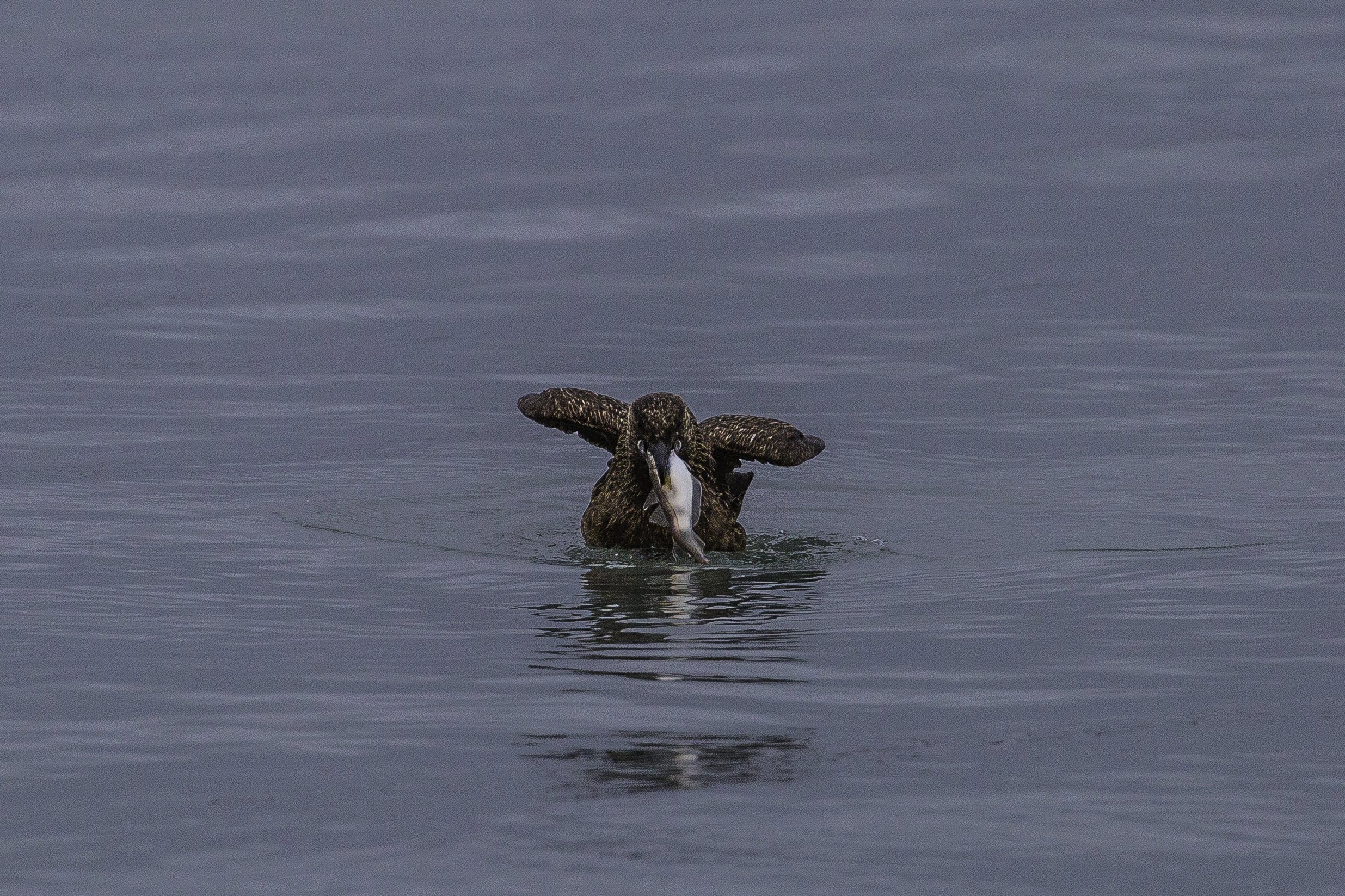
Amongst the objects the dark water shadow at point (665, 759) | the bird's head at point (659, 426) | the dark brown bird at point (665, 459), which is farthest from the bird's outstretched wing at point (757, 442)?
the dark water shadow at point (665, 759)

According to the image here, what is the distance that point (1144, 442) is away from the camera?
1623cm

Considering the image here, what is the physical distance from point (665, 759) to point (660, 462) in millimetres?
4742

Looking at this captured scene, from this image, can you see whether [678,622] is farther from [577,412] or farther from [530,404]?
[530,404]

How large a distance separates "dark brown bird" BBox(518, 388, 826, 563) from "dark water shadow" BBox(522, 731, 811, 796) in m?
3.93

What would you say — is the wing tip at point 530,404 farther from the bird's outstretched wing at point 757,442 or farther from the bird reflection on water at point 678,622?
the bird reflection on water at point 678,622

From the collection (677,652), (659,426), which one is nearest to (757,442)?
(659,426)

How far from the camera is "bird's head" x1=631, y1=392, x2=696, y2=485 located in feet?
41.6

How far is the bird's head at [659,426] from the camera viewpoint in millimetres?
12672

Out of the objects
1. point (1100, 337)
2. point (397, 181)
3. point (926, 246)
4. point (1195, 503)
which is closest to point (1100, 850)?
point (1195, 503)

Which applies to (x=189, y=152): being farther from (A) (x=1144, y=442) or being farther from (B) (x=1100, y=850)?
(B) (x=1100, y=850)

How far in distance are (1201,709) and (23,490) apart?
27.1ft

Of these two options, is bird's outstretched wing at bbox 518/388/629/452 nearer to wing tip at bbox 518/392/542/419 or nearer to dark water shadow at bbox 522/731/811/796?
wing tip at bbox 518/392/542/419

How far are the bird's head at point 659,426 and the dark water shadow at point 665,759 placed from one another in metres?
4.38

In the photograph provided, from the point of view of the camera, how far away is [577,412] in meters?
13.9
